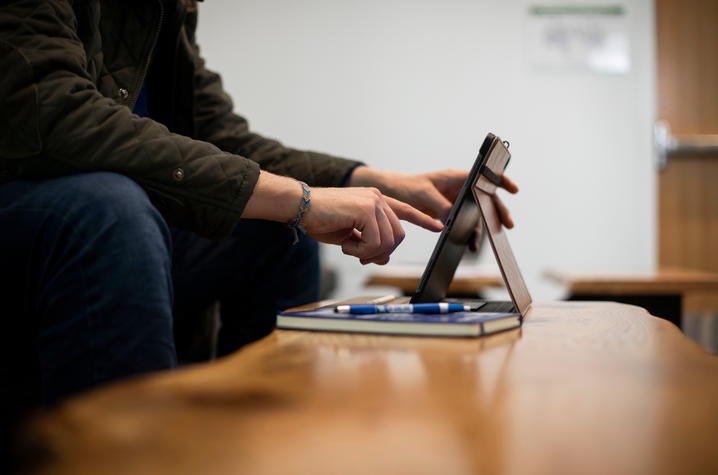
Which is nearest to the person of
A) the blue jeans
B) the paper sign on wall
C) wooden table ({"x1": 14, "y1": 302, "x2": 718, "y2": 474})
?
the blue jeans

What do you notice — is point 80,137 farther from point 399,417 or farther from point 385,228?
point 399,417

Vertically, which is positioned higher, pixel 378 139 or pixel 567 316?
pixel 378 139

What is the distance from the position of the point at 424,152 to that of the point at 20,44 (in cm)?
287

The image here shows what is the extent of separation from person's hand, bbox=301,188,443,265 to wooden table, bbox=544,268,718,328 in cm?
124

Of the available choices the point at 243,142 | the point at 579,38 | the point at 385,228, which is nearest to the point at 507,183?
the point at 385,228

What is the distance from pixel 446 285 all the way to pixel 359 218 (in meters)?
0.29

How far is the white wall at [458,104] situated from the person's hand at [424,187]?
7.47ft

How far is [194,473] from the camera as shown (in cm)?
24

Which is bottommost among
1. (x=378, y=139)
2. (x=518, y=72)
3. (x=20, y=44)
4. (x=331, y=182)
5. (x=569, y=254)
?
(x=569, y=254)

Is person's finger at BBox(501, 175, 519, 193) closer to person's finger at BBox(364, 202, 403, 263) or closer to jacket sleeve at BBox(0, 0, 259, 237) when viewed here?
person's finger at BBox(364, 202, 403, 263)

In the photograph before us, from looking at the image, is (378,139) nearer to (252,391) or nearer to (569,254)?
(569,254)

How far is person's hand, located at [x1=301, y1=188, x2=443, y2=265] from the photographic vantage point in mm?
718

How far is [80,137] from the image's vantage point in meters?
0.64

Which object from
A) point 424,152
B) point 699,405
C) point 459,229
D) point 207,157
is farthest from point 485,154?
point 424,152
